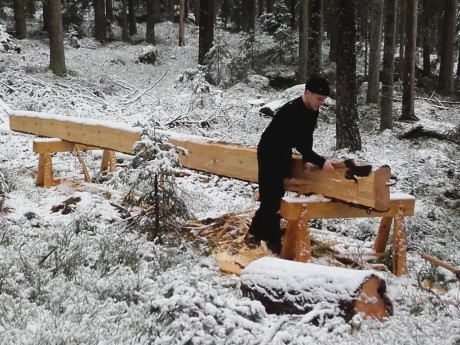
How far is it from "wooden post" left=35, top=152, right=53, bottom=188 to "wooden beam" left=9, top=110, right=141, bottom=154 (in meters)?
0.55

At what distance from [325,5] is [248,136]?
1990 cm

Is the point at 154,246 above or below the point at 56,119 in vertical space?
below

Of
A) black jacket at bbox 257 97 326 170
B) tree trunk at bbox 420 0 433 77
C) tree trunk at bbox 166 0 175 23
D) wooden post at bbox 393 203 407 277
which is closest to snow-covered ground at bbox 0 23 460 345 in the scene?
wooden post at bbox 393 203 407 277

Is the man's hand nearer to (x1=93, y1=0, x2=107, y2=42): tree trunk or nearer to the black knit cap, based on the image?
the black knit cap

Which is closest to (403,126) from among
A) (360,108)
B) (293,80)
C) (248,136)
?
(360,108)

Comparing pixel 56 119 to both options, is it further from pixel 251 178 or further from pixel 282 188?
pixel 282 188

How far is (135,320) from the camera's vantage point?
3.98 meters

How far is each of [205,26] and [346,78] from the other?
11139mm

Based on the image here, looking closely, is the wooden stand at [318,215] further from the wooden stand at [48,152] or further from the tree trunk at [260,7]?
the tree trunk at [260,7]

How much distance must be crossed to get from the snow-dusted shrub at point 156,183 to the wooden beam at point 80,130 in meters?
1.39

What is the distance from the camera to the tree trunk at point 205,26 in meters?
21.7

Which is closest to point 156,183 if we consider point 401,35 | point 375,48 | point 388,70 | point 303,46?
point 388,70

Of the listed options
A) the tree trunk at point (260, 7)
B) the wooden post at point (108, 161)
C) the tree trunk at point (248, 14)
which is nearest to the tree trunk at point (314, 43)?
the wooden post at point (108, 161)

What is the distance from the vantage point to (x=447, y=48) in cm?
2614
